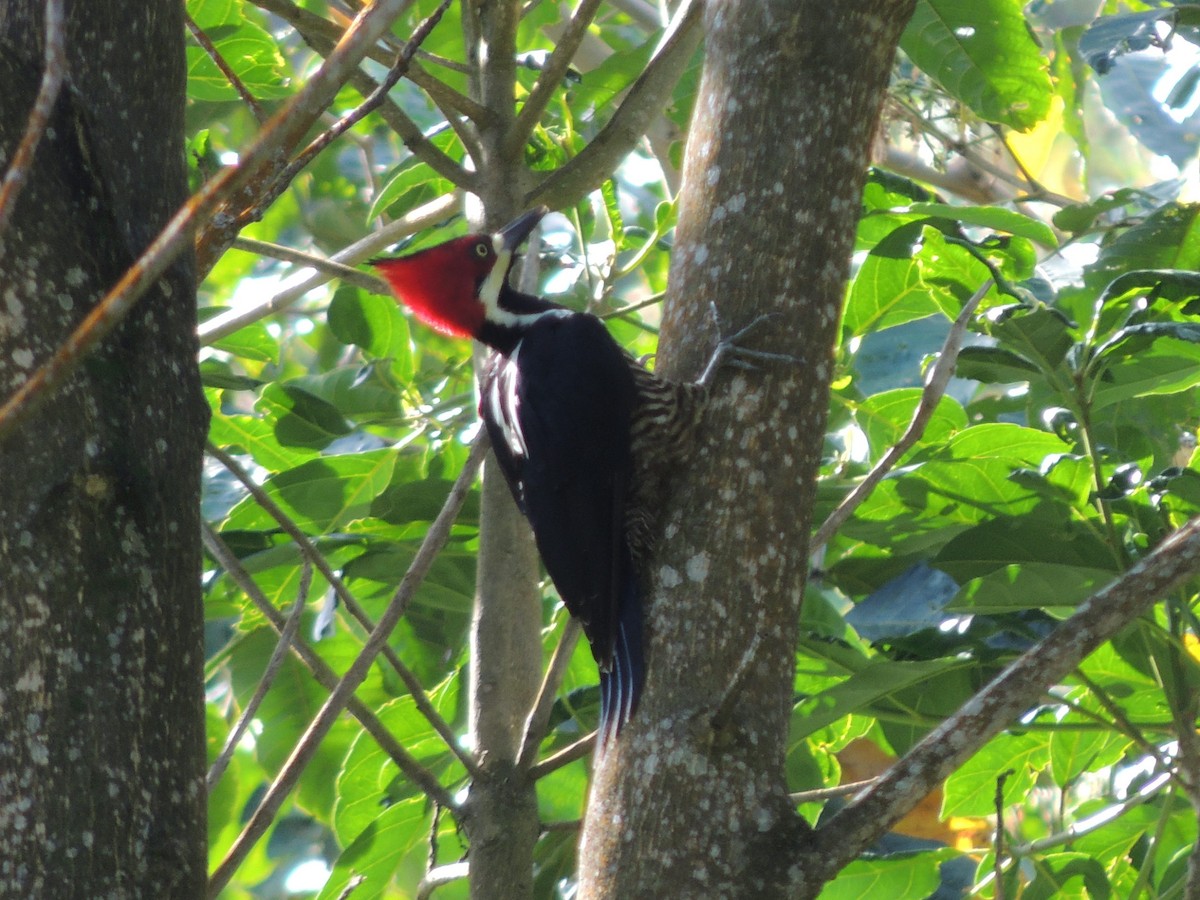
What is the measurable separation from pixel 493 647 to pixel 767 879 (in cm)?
83

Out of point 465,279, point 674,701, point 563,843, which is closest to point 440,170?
point 465,279

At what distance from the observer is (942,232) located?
194 centimetres

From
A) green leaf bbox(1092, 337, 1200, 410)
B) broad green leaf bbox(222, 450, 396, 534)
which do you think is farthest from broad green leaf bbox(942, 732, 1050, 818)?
broad green leaf bbox(222, 450, 396, 534)

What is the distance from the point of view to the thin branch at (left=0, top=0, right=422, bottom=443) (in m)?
0.75

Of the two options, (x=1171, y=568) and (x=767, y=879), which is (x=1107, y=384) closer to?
(x=1171, y=568)

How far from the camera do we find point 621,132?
2238mm

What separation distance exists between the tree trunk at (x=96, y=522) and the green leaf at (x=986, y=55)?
5.38 feet

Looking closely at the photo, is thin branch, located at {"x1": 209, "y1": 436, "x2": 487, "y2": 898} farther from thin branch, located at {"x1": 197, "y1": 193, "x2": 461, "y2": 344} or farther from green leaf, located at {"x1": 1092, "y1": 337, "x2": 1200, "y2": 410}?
green leaf, located at {"x1": 1092, "y1": 337, "x2": 1200, "y2": 410}

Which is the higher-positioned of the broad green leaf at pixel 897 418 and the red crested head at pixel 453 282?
the red crested head at pixel 453 282

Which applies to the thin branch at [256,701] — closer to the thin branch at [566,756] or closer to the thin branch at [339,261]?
the thin branch at [566,756]

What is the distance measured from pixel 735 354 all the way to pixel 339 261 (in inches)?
46.7

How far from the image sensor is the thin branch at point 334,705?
4.56 ft

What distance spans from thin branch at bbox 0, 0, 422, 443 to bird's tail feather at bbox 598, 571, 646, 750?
37.5 inches

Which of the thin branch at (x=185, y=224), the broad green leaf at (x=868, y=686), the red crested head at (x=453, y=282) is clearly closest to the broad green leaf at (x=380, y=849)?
the broad green leaf at (x=868, y=686)
